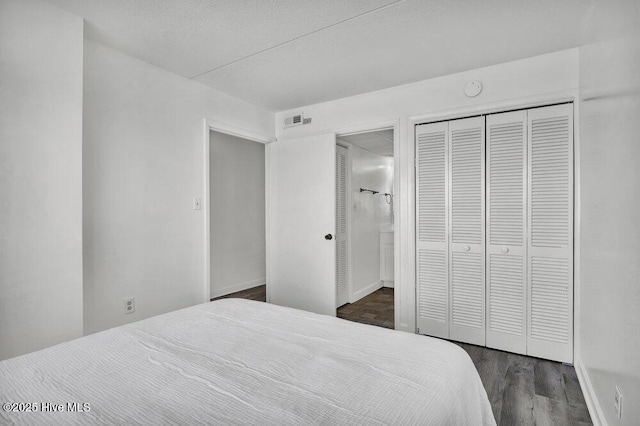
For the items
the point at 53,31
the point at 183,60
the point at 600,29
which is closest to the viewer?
the point at 600,29

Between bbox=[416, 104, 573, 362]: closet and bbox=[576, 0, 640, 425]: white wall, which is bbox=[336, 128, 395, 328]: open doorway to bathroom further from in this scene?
bbox=[576, 0, 640, 425]: white wall

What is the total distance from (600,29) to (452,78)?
1261 millimetres

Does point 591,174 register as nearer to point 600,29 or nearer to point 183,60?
point 600,29

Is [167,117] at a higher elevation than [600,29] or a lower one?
lower

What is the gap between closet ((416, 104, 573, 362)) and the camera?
105 inches

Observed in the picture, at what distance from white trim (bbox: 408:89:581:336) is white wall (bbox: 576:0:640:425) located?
0.21 meters

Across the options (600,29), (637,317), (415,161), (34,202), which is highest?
(600,29)

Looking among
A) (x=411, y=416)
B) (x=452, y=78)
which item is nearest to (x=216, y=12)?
(x=452, y=78)

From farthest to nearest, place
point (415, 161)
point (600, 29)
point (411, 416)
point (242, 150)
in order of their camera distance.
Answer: point (242, 150)
point (415, 161)
point (600, 29)
point (411, 416)

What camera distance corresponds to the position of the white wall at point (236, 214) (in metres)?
4.75

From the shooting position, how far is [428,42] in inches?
98.7

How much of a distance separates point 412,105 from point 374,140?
4.24 feet

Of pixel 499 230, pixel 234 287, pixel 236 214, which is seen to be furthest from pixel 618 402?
pixel 236 214

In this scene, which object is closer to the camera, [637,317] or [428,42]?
[637,317]
